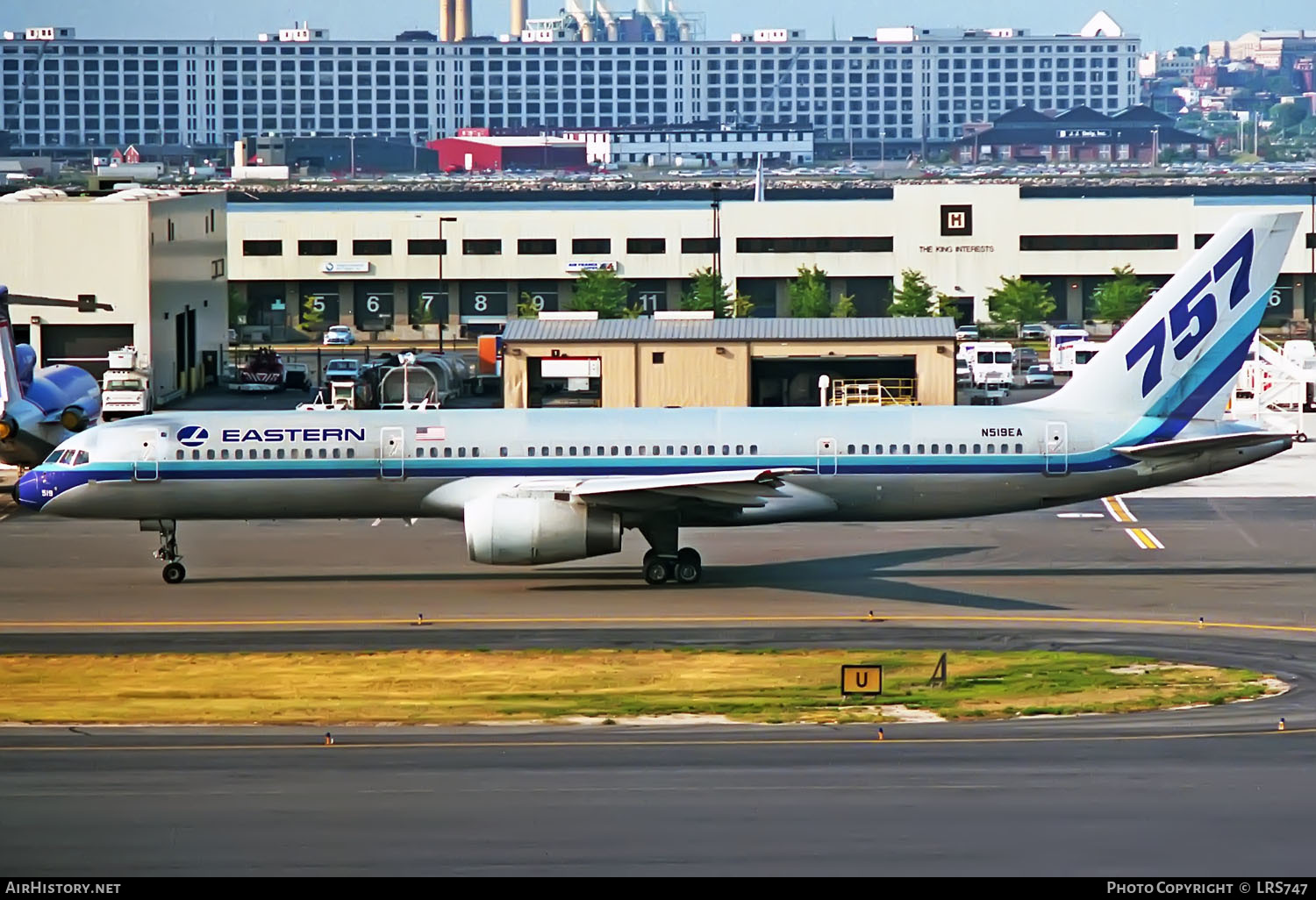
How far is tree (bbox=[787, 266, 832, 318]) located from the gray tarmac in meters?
74.6

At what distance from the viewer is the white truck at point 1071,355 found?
341 ft

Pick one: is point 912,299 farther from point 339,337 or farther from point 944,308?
point 339,337

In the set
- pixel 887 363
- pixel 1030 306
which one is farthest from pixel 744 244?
pixel 887 363

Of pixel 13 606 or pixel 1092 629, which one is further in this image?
pixel 13 606

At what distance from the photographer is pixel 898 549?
53.2 metres

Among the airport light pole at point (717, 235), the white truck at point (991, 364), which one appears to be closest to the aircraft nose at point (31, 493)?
the white truck at point (991, 364)

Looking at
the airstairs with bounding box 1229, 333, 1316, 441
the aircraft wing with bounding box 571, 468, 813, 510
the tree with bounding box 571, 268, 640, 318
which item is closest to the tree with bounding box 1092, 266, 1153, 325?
the tree with bounding box 571, 268, 640, 318

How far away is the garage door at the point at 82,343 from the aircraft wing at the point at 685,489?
5064 cm

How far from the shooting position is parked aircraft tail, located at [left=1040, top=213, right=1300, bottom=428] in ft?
157

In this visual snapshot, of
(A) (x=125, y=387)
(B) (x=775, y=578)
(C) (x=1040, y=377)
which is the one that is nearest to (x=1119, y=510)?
(B) (x=775, y=578)

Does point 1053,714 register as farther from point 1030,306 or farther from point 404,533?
point 1030,306

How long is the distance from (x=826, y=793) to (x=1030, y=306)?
105m

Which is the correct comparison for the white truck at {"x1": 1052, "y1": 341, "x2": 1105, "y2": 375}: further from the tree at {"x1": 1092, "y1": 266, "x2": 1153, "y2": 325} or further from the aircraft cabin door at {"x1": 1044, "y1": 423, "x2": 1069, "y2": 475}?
the aircraft cabin door at {"x1": 1044, "y1": 423, "x2": 1069, "y2": 475}
